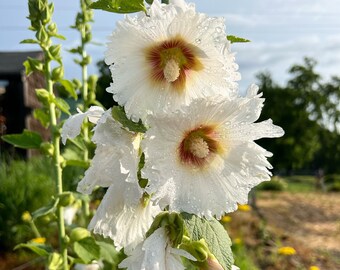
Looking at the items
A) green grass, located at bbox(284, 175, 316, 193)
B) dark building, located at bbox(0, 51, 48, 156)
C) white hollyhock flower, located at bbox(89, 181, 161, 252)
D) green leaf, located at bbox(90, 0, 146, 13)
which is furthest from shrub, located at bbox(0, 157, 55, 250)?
green grass, located at bbox(284, 175, 316, 193)

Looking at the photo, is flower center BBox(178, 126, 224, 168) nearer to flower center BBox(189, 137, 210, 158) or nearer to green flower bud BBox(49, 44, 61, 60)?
flower center BBox(189, 137, 210, 158)

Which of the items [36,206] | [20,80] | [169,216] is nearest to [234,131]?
[169,216]

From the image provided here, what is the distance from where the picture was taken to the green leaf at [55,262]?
140 centimetres

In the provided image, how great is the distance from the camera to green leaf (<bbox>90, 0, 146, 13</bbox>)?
2.72 feet

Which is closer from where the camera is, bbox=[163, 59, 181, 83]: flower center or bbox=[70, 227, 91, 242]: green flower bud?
bbox=[163, 59, 181, 83]: flower center

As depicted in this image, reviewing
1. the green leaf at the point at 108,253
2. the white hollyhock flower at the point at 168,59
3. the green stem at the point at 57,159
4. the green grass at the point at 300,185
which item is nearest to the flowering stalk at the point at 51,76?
the green stem at the point at 57,159

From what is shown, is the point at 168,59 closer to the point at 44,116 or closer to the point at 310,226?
the point at 44,116

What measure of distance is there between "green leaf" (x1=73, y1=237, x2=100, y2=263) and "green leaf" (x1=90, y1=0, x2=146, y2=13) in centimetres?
82

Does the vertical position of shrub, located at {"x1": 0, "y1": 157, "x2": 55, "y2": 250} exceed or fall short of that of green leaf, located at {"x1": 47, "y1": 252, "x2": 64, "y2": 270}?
it falls short

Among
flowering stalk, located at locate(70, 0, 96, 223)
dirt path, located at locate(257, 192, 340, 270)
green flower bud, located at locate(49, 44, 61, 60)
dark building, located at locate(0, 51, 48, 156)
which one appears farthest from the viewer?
dark building, located at locate(0, 51, 48, 156)

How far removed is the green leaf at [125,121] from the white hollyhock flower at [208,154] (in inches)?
2.2

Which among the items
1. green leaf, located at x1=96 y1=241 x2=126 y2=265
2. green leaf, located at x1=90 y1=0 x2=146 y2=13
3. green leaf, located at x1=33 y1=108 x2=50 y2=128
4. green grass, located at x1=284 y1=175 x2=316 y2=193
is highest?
green leaf, located at x1=90 y1=0 x2=146 y2=13

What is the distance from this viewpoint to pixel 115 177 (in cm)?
80

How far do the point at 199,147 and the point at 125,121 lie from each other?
0.42 feet
